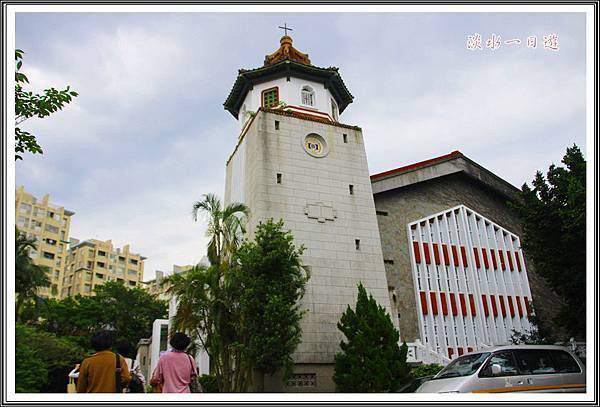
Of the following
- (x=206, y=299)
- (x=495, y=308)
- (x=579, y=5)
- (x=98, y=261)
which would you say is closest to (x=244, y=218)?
(x=206, y=299)

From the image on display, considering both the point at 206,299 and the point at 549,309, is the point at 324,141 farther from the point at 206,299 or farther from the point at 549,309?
the point at 549,309

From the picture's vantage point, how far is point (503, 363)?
9578 mm

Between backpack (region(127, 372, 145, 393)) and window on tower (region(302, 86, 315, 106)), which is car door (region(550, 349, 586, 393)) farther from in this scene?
window on tower (region(302, 86, 315, 106))

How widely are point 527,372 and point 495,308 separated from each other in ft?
37.3

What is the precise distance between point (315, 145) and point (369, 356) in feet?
29.3

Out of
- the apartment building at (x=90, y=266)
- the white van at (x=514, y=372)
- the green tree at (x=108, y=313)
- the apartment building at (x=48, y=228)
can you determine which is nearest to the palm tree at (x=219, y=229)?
the white van at (x=514, y=372)

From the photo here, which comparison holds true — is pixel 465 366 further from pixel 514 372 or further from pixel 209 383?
pixel 209 383

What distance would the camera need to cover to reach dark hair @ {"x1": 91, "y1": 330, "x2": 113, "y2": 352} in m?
5.94

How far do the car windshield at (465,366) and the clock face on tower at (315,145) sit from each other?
1075 cm

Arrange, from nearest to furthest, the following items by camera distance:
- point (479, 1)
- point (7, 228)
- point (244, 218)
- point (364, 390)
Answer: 1. point (7, 228)
2. point (479, 1)
3. point (364, 390)
4. point (244, 218)

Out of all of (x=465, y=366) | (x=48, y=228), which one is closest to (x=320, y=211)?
(x=465, y=366)

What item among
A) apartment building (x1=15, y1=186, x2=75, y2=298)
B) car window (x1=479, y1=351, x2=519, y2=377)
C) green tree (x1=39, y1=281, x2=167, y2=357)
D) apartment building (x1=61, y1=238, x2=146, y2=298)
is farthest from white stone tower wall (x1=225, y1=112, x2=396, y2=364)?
apartment building (x1=61, y1=238, x2=146, y2=298)

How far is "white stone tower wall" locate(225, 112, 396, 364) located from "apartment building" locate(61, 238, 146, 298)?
53.4m

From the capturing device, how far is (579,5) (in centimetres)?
751
